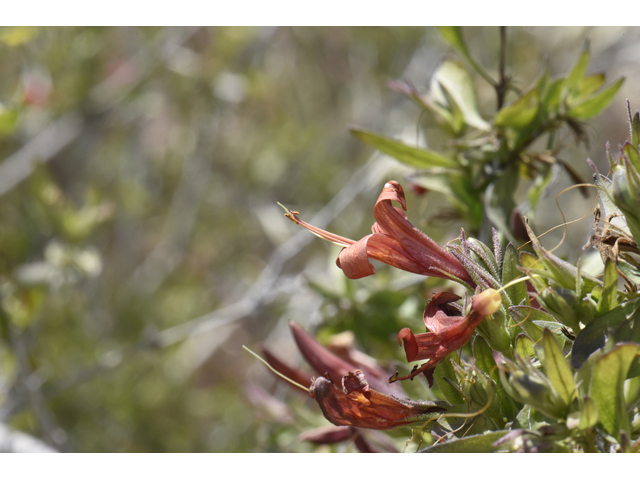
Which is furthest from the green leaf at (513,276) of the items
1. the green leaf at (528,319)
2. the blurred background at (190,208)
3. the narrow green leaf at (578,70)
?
the blurred background at (190,208)

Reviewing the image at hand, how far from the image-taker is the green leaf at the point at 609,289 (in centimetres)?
46

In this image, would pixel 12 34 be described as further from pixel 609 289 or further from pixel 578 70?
pixel 609 289

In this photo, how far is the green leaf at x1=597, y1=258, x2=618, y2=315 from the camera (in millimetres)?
460

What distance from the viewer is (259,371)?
8.86 ft

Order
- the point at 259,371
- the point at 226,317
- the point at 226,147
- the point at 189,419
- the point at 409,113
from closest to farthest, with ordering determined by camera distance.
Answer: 1. the point at 226,317
2. the point at 189,419
3. the point at 409,113
4. the point at 259,371
5. the point at 226,147

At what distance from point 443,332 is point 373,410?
107 millimetres

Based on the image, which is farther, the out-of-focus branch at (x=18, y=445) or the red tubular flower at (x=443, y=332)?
the out-of-focus branch at (x=18, y=445)

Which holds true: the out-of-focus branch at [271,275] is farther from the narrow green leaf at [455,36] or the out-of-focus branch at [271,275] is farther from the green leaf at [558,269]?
the green leaf at [558,269]

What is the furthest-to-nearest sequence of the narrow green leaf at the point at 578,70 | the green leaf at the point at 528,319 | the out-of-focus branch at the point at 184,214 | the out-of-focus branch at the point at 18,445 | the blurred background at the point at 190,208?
the out-of-focus branch at the point at 184,214 → the blurred background at the point at 190,208 → the out-of-focus branch at the point at 18,445 → the narrow green leaf at the point at 578,70 → the green leaf at the point at 528,319

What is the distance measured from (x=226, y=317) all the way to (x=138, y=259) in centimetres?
173

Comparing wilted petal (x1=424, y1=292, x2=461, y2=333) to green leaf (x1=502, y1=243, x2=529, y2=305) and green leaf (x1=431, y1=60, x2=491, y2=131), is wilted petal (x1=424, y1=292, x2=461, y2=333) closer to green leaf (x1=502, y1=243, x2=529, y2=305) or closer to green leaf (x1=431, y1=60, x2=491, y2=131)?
green leaf (x1=502, y1=243, x2=529, y2=305)

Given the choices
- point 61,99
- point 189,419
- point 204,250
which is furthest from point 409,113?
point 189,419

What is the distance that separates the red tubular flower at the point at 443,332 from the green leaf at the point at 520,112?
370 mm

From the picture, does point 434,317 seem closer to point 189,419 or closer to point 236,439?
point 236,439
